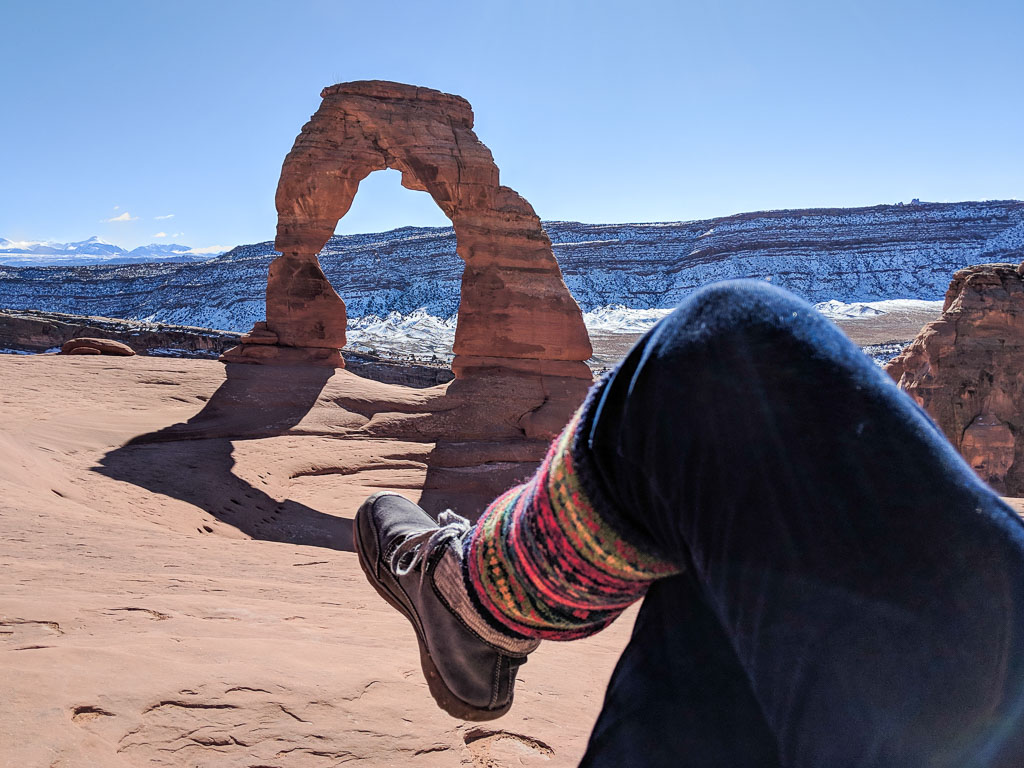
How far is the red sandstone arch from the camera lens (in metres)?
12.1

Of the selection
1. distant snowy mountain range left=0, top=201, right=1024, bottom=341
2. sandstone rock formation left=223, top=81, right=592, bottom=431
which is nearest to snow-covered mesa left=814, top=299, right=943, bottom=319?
distant snowy mountain range left=0, top=201, right=1024, bottom=341

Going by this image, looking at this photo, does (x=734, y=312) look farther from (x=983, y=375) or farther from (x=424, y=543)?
(x=983, y=375)

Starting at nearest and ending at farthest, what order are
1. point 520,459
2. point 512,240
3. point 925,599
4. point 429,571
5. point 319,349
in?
point 925,599 < point 429,571 < point 520,459 < point 512,240 < point 319,349

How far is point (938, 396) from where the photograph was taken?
11.4 metres

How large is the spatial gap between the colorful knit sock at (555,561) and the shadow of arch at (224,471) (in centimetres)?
591

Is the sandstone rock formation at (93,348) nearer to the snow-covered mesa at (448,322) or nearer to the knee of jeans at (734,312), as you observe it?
the knee of jeans at (734,312)

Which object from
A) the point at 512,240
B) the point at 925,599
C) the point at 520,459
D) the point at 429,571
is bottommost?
the point at 520,459

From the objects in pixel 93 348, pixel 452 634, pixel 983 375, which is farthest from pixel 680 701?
pixel 93 348

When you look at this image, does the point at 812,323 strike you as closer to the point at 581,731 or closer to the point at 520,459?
the point at 581,731

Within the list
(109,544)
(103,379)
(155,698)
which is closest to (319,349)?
(103,379)

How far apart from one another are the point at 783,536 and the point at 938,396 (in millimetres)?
12574

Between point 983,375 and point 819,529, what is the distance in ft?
41.9

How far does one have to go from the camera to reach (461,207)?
12406mm

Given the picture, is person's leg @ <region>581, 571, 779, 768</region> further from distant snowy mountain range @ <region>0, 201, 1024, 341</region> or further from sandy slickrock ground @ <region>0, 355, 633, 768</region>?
distant snowy mountain range @ <region>0, 201, 1024, 341</region>
